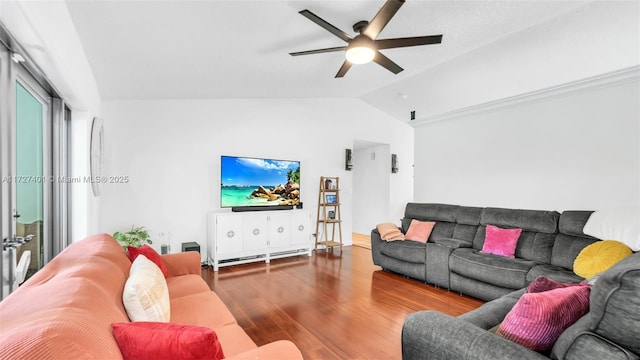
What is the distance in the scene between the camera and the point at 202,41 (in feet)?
8.39

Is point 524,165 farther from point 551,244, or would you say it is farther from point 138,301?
point 138,301

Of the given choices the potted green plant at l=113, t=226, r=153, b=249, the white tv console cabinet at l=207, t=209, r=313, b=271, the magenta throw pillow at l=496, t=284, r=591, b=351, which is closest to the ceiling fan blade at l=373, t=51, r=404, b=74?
the magenta throw pillow at l=496, t=284, r=591, b=351

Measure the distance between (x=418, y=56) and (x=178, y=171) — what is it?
3594 millimetres

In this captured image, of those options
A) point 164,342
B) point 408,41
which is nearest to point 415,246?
point 408,41

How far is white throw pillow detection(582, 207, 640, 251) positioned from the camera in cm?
248

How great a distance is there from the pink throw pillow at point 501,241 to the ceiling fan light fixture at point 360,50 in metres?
2.44

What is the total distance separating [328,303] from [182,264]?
1.45m

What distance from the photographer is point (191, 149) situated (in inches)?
173

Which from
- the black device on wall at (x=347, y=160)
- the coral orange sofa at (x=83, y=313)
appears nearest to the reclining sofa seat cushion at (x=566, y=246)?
the coral orange sofa at (x=83, y=313)

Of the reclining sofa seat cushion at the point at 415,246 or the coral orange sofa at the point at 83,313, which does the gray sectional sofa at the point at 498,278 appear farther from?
the coral orange sofa at the point at 83,313

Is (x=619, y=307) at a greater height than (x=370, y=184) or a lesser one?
lesser

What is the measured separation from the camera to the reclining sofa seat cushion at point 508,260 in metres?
2.88

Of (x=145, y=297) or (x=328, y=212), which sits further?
(x=328, y=212)

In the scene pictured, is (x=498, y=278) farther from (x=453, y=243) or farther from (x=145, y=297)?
(x=145, y=297)
